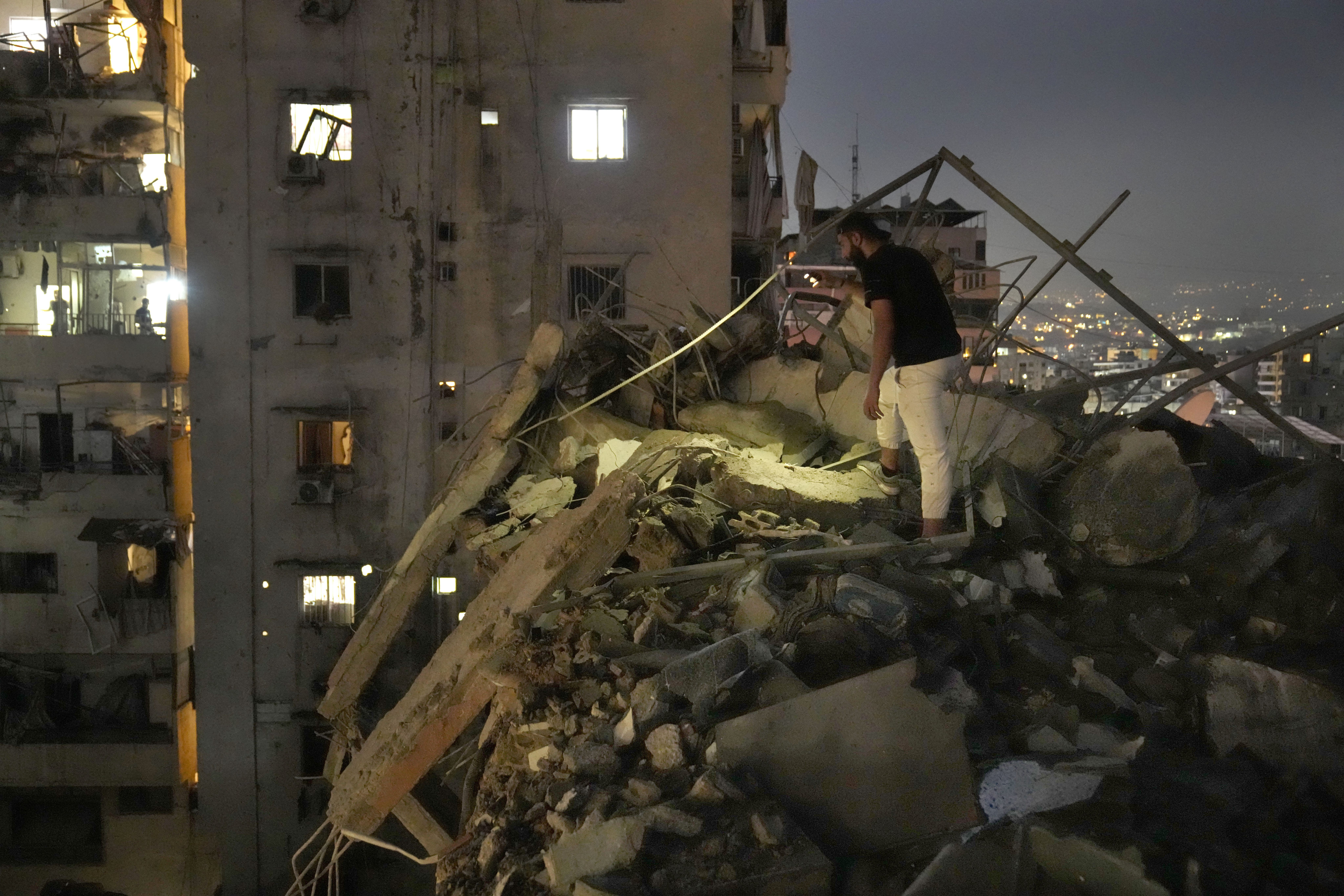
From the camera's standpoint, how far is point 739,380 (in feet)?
25.5

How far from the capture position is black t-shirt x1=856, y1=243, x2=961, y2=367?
17.0 feet

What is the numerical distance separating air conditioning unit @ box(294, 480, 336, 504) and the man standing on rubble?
1108 cm

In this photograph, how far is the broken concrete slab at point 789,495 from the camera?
5.38m

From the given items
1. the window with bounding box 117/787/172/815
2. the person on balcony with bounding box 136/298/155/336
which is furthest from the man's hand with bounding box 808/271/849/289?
the window with bounding box 117/787/172/815

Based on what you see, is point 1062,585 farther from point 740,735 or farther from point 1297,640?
point 740,735

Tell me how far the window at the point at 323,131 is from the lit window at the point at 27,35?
610 centimetres

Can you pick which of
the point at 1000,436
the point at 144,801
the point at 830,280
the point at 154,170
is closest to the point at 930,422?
the point at 1000,436

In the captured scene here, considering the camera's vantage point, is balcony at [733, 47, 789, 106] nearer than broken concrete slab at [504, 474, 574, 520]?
No

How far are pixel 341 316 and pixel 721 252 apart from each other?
595 cm

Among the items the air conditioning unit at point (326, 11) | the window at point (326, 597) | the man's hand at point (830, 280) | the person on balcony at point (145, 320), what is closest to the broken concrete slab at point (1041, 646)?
the man's hand at point (830, 280)

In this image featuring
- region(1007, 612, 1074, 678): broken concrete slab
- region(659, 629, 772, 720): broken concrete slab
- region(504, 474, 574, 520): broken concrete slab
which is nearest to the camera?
region(659, 629, 772, 720): broken concrete slab

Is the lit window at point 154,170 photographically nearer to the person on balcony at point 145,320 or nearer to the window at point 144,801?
the person on balcony at point 145,320

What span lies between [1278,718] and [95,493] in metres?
19.8

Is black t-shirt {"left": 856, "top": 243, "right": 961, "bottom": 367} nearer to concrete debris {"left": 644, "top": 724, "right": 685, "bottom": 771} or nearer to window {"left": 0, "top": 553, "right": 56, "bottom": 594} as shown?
concrete debris {"left": 644, "top": 724, "right": 685, "bottom": 771}
